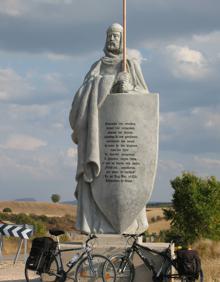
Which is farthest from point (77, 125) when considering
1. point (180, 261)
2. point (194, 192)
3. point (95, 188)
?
point (194, 192)

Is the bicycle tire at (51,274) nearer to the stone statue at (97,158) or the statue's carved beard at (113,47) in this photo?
the stone statue at (97,158)

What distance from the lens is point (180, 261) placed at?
11969 millimetres

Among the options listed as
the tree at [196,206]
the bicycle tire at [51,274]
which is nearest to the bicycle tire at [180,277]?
the bicycle tire at [51,274]

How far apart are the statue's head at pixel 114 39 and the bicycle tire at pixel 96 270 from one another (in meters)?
4.32

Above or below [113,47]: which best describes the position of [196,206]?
below

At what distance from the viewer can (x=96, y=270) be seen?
12.6 metres

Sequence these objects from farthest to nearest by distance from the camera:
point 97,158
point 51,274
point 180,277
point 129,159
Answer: point 97,158 → point 129,159 → point 51,274 → point 180,277

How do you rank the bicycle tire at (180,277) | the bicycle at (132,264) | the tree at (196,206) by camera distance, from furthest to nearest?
the tree at (196,206) → the bicycle at (132,264) → the bicycle tire at (180,277)

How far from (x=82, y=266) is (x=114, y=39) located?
4643 millimetres

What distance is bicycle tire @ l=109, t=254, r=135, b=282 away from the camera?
12.5 meters

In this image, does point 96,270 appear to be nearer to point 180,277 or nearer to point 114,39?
point 180,277

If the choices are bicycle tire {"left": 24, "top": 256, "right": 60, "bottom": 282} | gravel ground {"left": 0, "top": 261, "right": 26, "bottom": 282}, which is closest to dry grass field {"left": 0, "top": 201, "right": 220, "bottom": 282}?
bicycle tire {"left": 24, "top": 256, "right": 60, "bottom": 282}

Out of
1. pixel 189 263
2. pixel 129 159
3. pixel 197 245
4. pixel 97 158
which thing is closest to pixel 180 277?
pixel 189 263

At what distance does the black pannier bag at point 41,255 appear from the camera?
39.8 feet
